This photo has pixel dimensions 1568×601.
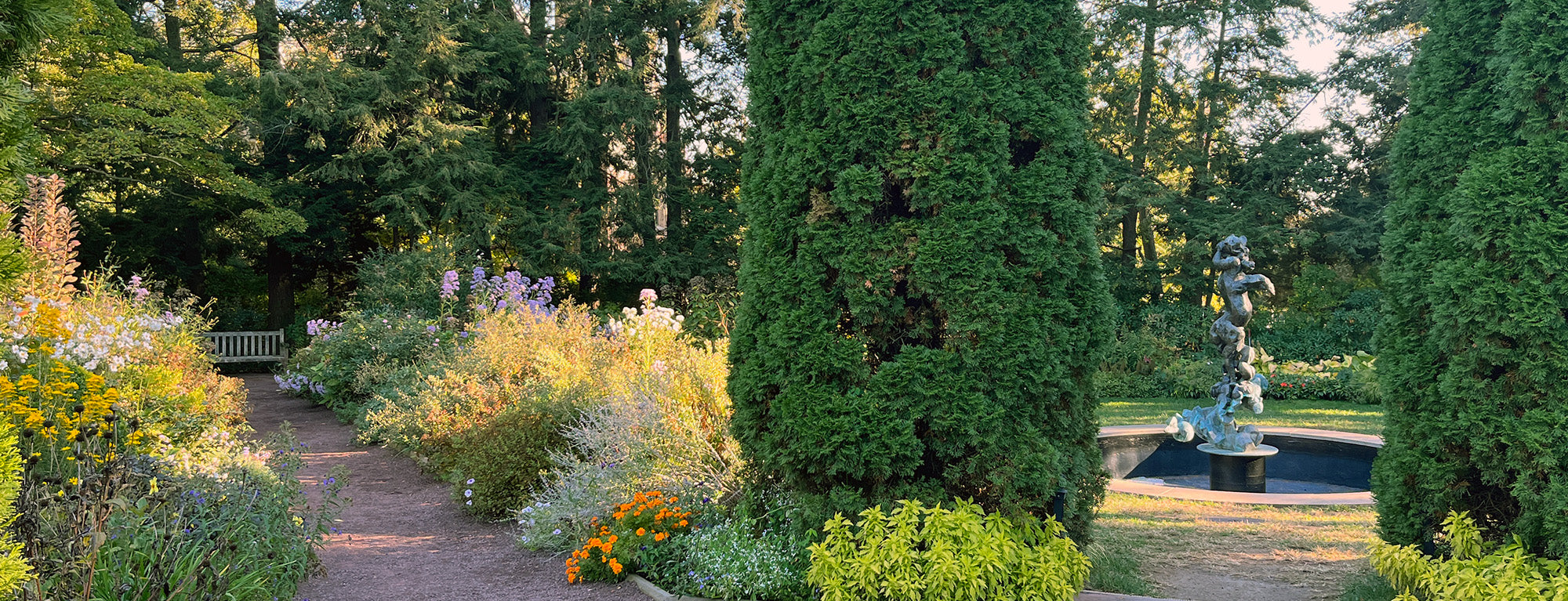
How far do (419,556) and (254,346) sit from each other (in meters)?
13.8

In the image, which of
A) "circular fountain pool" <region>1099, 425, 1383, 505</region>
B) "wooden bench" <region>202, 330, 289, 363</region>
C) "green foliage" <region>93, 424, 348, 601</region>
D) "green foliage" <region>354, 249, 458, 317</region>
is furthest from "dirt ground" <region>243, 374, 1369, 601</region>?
"wooden bench" <region>202, 330, 289, 363</region>

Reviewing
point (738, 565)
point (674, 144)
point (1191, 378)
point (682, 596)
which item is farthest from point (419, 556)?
point (674, 144)

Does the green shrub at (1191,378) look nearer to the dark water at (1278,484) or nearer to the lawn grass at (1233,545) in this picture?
the dark water at (1278,484)

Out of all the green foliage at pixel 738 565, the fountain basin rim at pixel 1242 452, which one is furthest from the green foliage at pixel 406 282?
the fountain basin rim at pixel 1242 452

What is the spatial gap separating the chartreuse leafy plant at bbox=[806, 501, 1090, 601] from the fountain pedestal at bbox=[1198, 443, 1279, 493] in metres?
3.88

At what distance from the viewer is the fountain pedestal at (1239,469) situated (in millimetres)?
6773

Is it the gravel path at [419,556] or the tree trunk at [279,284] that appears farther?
the tree trunk at [279,284]

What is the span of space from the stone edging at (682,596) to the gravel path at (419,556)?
41 millimetres

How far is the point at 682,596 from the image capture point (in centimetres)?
390

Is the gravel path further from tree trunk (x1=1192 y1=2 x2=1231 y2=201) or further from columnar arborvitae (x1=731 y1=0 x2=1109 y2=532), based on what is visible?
tree trunk (x1=1192 y1=2 x2=1231 y2=201)

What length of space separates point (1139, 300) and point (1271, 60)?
618 cm

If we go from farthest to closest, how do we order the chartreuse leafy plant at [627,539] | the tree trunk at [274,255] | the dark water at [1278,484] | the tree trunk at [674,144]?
the tree trunk at [674,144]
the tree trunk at [274,255]
the dark water at [1278,484]
the chartreuse leafy plant at [627,539]

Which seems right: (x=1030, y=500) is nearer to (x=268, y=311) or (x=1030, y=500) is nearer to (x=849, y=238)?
(x=849, y=238)

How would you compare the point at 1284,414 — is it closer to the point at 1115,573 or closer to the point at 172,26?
the point at 1115,573
